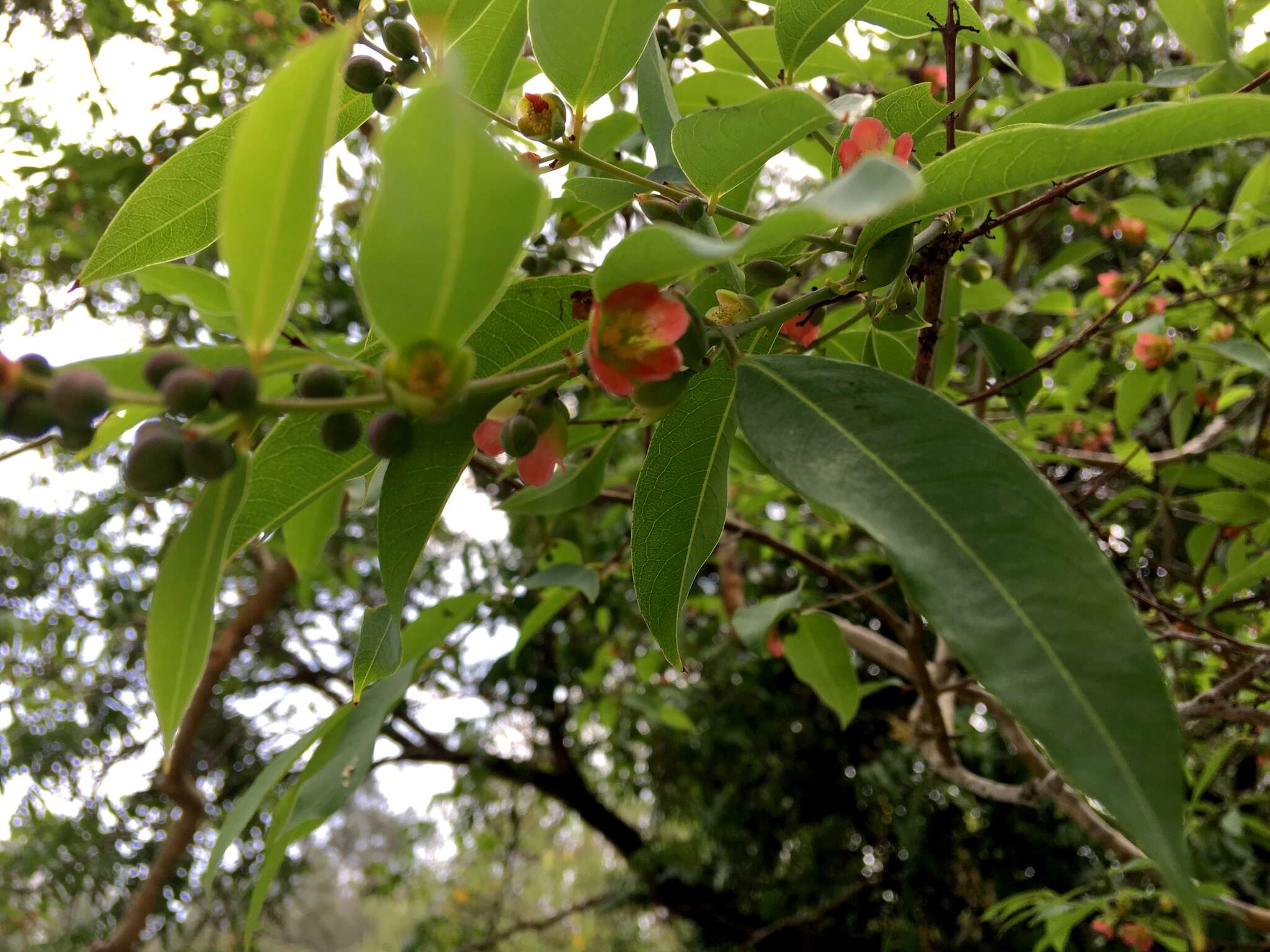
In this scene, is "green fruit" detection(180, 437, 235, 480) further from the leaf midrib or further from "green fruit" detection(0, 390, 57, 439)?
the leaf midrib

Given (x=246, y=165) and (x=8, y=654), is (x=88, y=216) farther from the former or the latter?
(x=246, y=165)

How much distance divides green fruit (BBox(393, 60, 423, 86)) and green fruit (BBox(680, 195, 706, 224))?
0.23m

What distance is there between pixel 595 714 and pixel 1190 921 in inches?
115

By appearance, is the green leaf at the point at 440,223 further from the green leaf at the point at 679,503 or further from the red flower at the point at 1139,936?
the red flower at the point at 1139,936

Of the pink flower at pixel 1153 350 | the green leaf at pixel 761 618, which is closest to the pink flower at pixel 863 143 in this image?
the green leaf at pixel 761 618

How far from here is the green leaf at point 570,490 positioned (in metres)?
0.92

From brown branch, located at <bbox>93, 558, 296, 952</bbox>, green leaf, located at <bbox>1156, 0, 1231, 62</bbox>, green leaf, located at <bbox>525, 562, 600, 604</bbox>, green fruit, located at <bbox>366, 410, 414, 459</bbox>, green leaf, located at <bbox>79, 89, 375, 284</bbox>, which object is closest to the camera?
green fruit, located at <bbox>366, 410, 414, 459</bbox>

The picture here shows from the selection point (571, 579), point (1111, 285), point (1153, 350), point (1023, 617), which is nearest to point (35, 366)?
point (1023, 617)

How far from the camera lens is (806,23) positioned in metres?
0.67

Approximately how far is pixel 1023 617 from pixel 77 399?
40cm

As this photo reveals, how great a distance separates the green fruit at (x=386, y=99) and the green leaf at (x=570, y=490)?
0.38 m

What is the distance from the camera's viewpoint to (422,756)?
11.6 feet

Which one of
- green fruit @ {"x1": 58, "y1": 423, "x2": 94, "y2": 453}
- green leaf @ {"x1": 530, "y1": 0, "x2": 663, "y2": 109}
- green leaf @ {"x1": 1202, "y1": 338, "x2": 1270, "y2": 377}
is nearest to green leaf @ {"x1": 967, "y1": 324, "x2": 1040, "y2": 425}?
green leaf @ {"x1": 1202, "y1": 338, "x2": 1270, "y2": 377}

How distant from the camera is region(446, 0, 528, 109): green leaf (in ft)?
2.07
